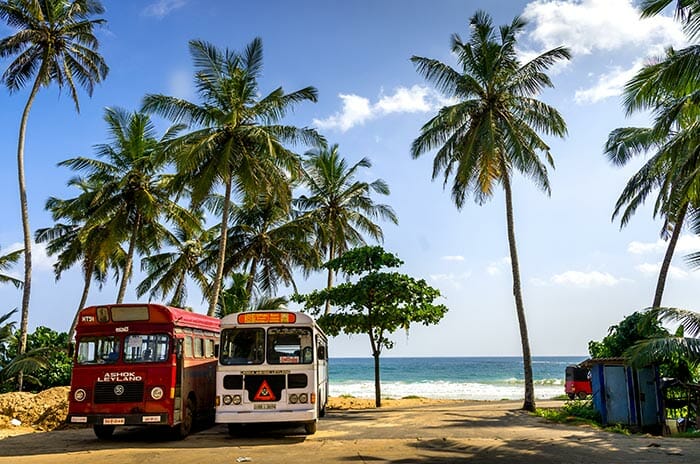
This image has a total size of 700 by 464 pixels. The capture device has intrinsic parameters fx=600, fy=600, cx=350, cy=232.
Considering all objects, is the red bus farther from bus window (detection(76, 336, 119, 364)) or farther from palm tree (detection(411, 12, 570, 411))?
palm tree (detection(411, 12, 570, 411))

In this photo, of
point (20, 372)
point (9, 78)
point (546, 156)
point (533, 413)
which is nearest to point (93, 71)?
point (9, 78)

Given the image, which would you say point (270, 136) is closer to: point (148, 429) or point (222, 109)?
point (222, 109)

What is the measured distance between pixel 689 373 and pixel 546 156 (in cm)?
861

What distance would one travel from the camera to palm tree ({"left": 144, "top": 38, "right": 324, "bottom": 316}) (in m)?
22.9

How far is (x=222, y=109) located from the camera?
23.3 m

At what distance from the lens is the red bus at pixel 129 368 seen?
12.6m

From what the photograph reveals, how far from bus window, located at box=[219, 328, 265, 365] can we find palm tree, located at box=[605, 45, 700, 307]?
9.86 meters

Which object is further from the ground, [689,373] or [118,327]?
[118,327]

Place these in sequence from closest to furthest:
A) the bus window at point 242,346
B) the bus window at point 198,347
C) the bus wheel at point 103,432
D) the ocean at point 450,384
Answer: the bus window at point 242,346 < the bus wheel at point 103,432 < the bus window at point 198,347 < the ocean at point 450,384

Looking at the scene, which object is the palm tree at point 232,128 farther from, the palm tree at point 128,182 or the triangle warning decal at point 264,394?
the triangle warning decal at point 264,394

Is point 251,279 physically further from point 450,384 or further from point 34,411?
point 450,384

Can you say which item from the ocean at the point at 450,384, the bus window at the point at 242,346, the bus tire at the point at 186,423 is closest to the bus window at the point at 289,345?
the bus window at the point at 242,346

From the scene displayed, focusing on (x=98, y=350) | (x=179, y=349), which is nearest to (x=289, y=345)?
(x=179, y=349)

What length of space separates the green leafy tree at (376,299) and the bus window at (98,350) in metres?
11.0
